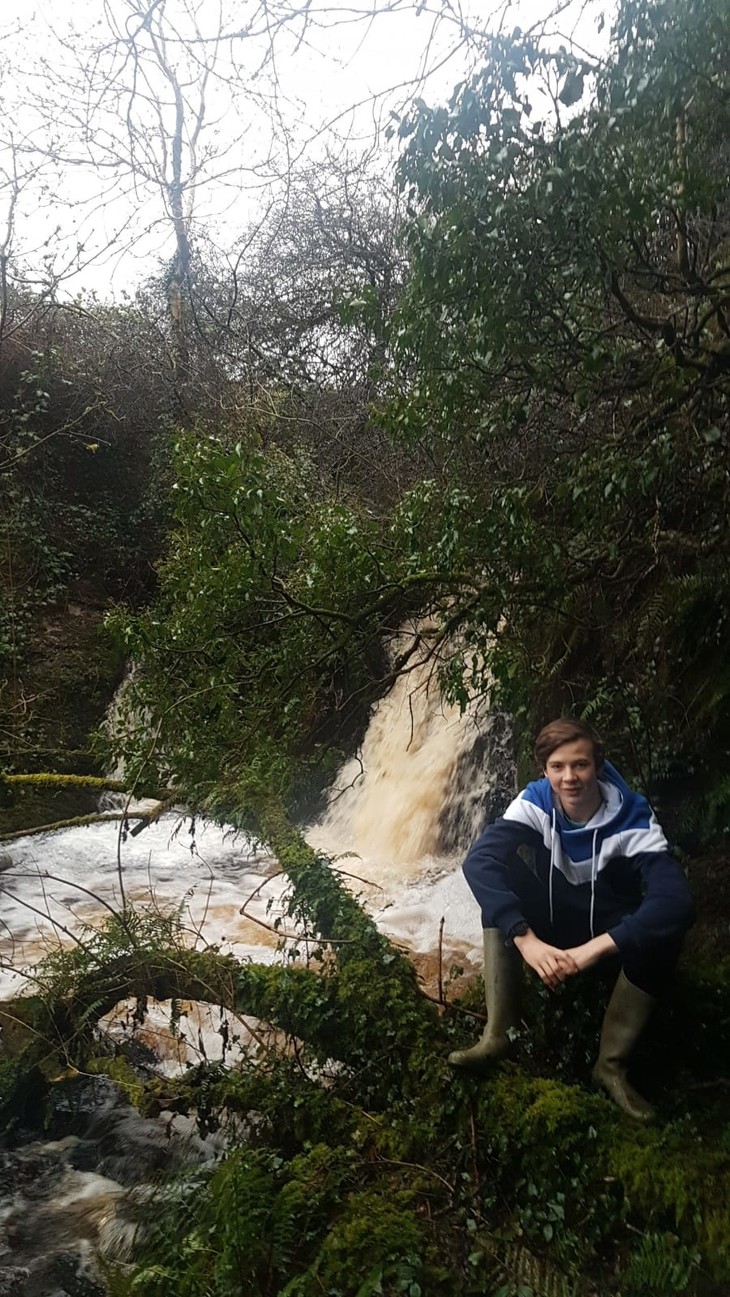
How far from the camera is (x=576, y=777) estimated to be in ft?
9.98

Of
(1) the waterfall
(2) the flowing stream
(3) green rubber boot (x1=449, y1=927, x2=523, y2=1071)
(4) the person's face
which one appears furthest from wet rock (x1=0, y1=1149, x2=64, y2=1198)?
(4) the person's face

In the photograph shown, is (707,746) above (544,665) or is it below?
below

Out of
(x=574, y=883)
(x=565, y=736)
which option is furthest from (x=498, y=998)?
(x=565, y=736)

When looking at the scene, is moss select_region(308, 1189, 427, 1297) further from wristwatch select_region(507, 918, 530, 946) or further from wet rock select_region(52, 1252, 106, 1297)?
wet rock select_region(52, 1252, 106, 1297)

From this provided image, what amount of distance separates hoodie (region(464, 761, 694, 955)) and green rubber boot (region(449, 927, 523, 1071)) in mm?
135

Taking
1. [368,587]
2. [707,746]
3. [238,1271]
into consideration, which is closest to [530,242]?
[368,587]

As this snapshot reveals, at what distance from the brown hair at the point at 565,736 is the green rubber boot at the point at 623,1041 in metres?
0.81

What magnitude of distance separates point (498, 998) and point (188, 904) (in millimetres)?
4526

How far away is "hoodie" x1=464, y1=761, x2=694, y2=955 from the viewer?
2.98m

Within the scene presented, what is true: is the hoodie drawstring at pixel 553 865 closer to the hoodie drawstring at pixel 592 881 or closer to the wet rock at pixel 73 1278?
the hoodie drawstring at pixel 592 881

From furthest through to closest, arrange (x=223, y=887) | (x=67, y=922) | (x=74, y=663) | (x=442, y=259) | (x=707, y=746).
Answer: (x=74, y=663) < (x=223, y=887) < (x=67, y=922) < (x=707, y=746) < (x=442, y=259)

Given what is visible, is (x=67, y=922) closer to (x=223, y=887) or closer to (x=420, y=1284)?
(x=223, y=887)

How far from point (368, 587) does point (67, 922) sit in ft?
14.6

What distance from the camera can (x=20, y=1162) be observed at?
4.28 m
